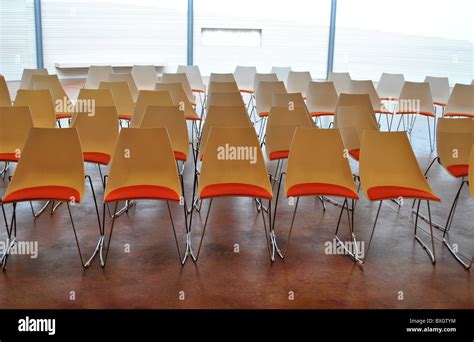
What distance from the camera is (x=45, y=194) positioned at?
159 inches

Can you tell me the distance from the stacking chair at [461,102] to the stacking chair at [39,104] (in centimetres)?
538

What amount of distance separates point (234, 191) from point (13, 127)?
2.43m

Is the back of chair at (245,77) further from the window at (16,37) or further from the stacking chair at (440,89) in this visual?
the window at (16,37)

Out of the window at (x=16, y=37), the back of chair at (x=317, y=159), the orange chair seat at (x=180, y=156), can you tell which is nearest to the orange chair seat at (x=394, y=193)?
the back of chair at (x=317, y=159)

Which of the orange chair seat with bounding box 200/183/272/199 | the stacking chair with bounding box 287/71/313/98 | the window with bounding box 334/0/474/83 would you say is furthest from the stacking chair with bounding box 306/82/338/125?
the window with bounding box 334/0/474/83

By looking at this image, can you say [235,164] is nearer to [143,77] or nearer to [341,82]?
[341,82]

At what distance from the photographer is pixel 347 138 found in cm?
572

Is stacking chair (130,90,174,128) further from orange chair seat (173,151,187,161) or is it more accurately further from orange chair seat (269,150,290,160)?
orange chair seat (269,150,290,160)

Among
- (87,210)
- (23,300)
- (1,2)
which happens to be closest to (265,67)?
(1,2)

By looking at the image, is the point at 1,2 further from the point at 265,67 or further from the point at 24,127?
the point at 24,127

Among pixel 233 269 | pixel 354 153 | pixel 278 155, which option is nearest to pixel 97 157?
pixel 278 155

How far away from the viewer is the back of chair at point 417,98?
7.95m

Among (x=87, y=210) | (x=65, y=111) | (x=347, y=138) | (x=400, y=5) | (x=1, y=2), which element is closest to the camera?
(x=87, y=210)

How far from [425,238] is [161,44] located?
10484mm
